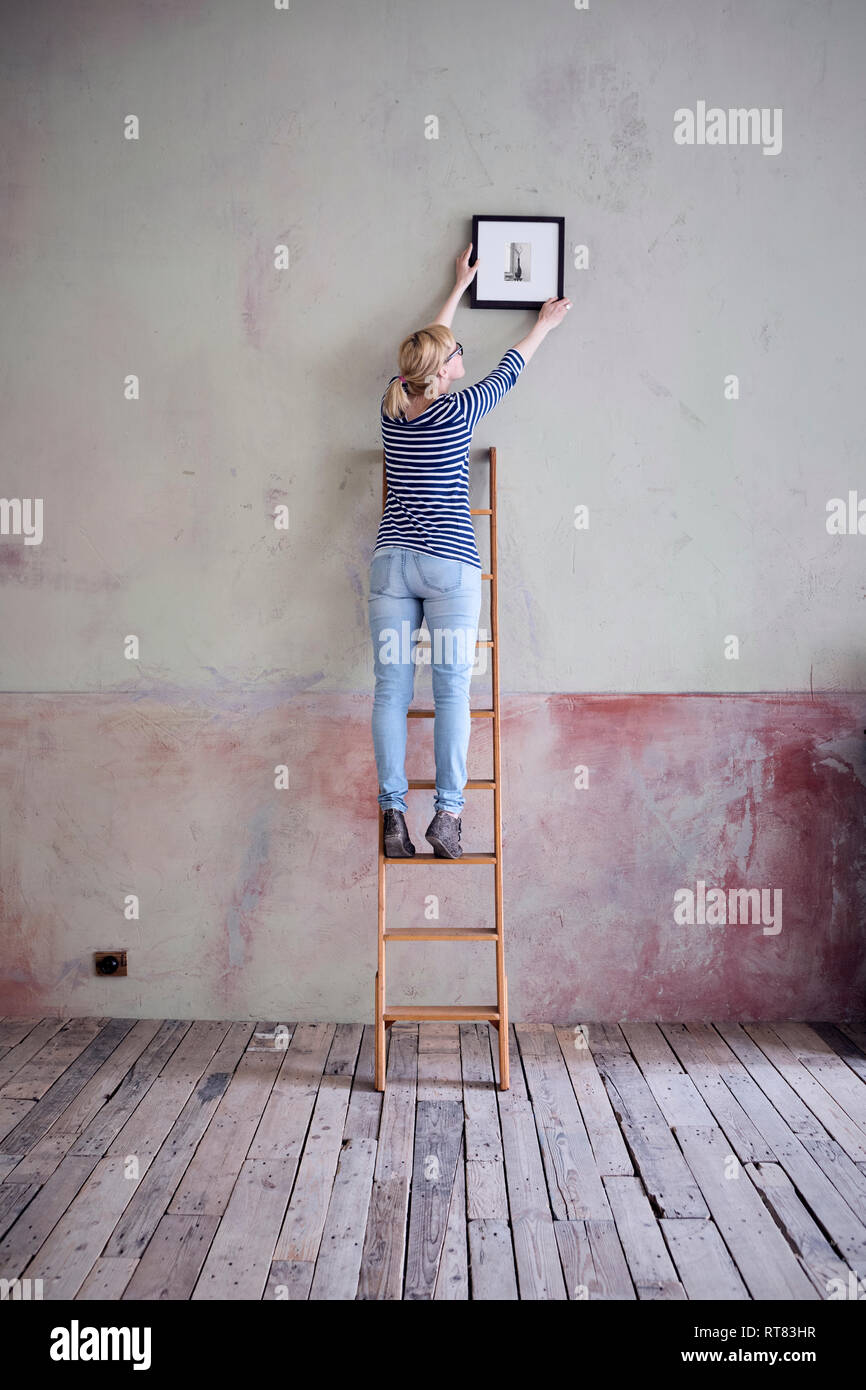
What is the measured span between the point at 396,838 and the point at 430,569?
86 centimetres

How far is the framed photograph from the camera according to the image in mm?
3418

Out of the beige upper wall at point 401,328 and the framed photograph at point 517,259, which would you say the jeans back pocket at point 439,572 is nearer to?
the beige upper wall at point 401,328

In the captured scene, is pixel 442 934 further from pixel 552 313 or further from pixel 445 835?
pixel 552 313

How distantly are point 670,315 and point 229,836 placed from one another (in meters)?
2.40

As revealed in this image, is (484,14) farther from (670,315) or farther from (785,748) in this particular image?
(785,748)

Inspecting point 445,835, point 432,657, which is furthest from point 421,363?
point 445,835

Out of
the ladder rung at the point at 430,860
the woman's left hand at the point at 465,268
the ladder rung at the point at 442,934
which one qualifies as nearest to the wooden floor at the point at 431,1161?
the ladder rung at the point at 442,934

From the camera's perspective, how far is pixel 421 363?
311cm

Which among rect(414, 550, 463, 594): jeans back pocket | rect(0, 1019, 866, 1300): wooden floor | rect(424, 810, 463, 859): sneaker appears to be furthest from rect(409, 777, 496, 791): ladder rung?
rect(0, 1019, 866, 1300): wooden floor

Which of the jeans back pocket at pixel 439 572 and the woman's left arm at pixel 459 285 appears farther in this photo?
the woman's left arm at pixel 459 285

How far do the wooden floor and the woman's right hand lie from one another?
244 cm

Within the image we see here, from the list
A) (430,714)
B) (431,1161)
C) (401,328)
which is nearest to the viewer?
(431,1161)

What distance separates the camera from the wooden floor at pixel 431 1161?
216 cm

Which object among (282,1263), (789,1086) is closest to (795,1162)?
(789,1086)
